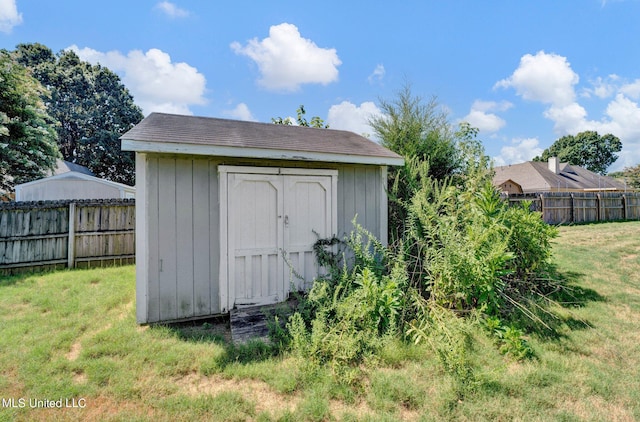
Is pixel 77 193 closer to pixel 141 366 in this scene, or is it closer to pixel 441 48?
pixel 141 366

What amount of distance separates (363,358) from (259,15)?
6.59m

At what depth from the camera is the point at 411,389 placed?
241cm

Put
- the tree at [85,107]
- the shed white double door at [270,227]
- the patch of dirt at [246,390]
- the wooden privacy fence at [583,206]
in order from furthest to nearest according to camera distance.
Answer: the tree at [85,107] < the wooden privacy fence at [583,206] < the shed white double door at [270,227] < the patch of dirt at [246,390]

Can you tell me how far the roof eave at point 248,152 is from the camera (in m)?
3.34

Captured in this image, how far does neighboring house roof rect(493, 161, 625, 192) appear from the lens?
2311cm

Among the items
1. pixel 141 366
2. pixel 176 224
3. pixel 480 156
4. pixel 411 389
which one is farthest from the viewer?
pixel 480 156

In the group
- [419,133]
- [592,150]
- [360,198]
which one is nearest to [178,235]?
[360,198]

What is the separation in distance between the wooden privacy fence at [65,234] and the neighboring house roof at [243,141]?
3.58 metres

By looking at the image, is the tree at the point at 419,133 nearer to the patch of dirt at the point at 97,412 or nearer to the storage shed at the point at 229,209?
the storage shed at the point at 229,209

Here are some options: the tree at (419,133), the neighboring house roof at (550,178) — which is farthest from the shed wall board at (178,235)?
the neighboring house roof at (550,178)

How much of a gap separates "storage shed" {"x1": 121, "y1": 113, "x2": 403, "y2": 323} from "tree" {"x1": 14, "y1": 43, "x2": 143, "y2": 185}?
2236 centimetres

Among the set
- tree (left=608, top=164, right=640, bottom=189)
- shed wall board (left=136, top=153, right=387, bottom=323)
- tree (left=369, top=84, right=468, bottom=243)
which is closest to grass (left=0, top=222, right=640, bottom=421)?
shed wall board (left=136, top=153, right=387, bottom=323)

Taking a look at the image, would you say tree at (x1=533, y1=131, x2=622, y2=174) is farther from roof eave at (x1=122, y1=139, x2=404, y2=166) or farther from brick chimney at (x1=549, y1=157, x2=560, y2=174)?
roof eave at (x1=122, y1=139, x2=404, y2=166)

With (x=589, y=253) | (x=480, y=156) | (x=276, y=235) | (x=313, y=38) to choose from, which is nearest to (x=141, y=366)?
(x=276, y=235)
